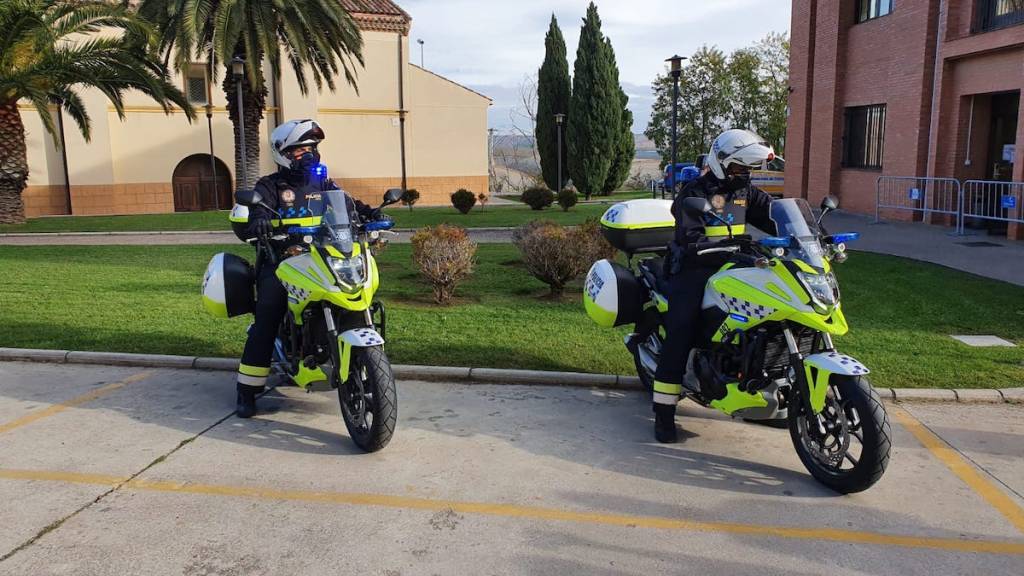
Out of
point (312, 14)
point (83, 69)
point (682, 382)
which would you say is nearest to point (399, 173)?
point (312, 14)

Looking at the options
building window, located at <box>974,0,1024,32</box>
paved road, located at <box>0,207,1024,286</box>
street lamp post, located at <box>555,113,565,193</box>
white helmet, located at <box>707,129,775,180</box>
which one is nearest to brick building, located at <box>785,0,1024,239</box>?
building window, located at <box>974,0,1024,32</box>

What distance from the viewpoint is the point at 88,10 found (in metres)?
21.4

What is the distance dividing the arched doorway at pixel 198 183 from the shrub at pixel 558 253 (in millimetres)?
27375

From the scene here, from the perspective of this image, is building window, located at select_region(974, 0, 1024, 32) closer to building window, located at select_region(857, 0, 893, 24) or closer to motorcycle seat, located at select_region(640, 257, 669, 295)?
building window, located at select_region(857, 0, 893, 24)

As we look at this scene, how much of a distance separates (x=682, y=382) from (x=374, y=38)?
3350cm

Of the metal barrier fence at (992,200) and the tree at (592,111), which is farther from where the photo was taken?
the tree at (592,111)

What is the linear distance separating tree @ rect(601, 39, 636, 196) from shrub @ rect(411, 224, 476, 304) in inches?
1295

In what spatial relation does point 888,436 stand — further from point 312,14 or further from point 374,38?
point 374,38

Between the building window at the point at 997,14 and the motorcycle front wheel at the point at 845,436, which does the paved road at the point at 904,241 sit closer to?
the building window at the point at 997,14

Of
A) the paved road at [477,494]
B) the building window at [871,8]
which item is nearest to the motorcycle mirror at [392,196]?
the paved road at [477,494]

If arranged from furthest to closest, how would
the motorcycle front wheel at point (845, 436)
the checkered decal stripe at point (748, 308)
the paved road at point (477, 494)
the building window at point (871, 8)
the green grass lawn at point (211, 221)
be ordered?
the green grass lawn at point (211, 221) < the building window at point (871, 8) < the checkered decal stripe at point (748, 308) < the motorcycle front wheel at point (845, 436) < the paved road at point (477, 494)

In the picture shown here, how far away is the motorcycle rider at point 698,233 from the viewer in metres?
4.96

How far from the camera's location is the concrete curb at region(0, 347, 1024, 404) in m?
6.07

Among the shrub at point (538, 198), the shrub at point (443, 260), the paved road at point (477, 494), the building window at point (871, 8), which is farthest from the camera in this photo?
the shrub at point (538, 198)
